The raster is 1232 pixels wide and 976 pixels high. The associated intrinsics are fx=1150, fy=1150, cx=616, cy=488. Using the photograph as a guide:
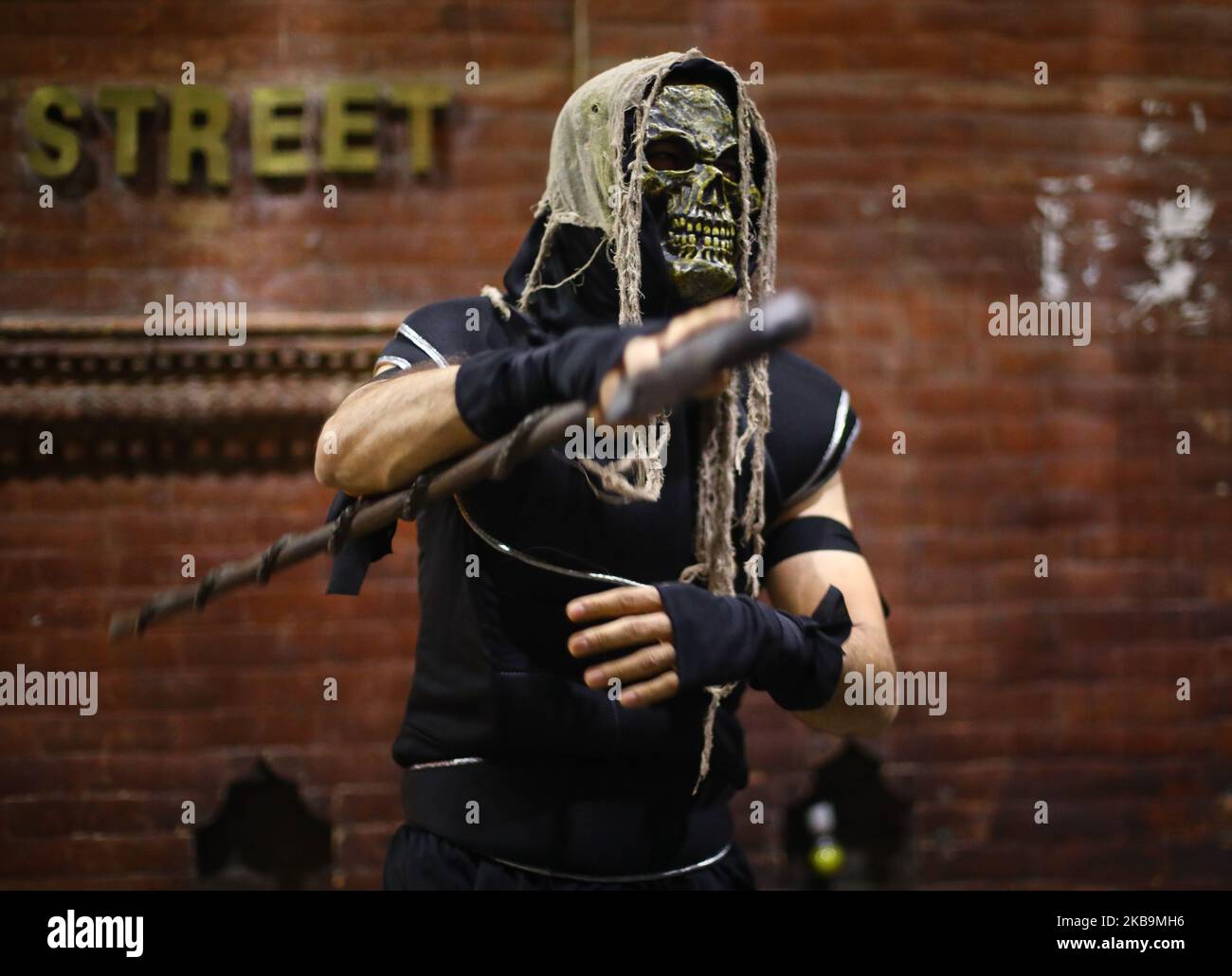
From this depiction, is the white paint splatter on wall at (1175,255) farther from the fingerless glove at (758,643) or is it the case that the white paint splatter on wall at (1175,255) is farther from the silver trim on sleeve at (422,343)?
the silver trim on sleeve at (422,343)

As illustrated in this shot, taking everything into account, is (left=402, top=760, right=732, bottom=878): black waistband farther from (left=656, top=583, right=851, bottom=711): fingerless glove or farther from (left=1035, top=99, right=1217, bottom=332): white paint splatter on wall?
(left=1035, top=99, right=1217, bottom=332): white paint splatter on wall

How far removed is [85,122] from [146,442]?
92 cm

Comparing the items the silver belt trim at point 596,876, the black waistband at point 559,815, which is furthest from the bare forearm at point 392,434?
the silver belt trim at point 596,876

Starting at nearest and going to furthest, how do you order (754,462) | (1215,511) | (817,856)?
(754,462) → (817,856) → (1215,511)

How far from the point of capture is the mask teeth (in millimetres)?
1527

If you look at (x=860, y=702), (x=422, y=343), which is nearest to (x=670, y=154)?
(x=422, y=343)

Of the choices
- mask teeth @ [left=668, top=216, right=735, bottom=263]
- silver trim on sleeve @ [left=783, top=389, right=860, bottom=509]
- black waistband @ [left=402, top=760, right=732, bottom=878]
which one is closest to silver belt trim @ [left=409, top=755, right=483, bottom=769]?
black waistband @ [left=402, top=760, right=732, bottom=878]

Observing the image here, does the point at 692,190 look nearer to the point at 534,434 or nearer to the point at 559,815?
the point at 534,434

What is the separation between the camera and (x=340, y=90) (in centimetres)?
318

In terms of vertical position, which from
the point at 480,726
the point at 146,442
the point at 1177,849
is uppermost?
the point at 146,442

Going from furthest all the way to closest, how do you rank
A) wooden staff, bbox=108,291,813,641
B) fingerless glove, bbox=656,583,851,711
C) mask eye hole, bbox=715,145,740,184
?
mask eye hole, bbox=715,145,740,184, fingerless glove, bbox=656,583,851,711, wooden staff, bbox=108,291,813,641

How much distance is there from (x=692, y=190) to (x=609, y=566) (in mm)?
515

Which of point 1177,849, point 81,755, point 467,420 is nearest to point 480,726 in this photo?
point 467,420

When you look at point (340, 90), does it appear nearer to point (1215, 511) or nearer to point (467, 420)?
point (467, 420)
